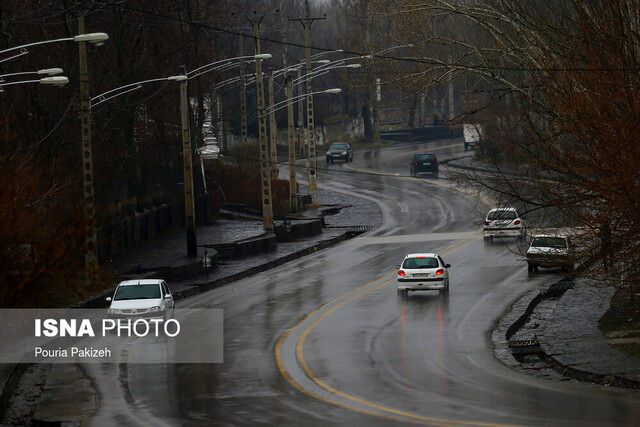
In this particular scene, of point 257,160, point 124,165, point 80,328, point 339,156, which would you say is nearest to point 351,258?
point 124,165

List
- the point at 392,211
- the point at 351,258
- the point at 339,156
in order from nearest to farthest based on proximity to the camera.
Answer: the point at 351,258, the point at 392,211, the point at 339,156

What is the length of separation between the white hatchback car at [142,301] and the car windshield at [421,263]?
28.8 feet

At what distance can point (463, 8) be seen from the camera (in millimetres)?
32031

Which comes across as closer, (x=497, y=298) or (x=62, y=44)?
(x=497, y=298)

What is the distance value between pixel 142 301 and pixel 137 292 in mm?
583

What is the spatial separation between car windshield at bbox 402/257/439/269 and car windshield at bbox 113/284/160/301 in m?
9.29

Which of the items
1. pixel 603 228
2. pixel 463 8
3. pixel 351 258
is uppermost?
pixel 463 8

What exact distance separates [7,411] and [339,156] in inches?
3135

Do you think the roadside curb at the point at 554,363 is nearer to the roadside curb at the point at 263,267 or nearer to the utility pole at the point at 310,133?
the roadside curb at the point at 263,267

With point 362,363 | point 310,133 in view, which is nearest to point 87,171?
point 362,363

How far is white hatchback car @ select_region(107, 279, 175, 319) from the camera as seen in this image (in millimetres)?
32375

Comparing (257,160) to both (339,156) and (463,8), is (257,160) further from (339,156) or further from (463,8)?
(463,8)

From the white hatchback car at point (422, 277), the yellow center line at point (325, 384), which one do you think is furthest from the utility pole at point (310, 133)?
the yellow center line at point (325, 384)

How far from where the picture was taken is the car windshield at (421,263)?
38.8 meters
